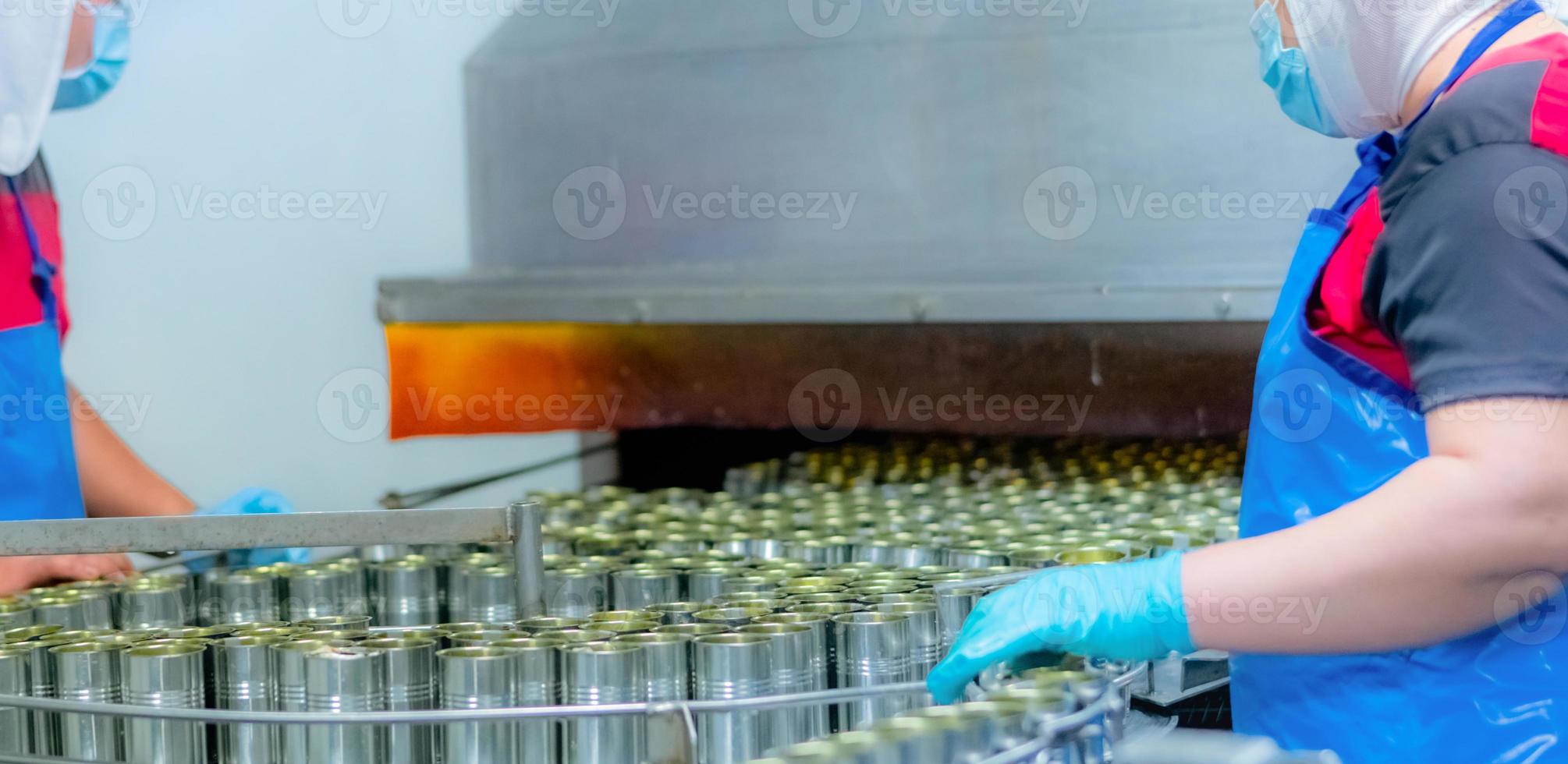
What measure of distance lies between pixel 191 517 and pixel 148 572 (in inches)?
15.9

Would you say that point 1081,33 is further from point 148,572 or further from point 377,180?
point 377,180

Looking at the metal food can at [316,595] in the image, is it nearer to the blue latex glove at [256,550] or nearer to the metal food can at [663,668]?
the blue latex glove at [256,550]

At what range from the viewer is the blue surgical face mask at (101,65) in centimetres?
199

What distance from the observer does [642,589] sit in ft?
4.91

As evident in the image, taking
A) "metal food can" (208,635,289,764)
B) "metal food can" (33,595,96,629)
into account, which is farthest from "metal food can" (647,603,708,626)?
"metal food can" (33,595,96,629)

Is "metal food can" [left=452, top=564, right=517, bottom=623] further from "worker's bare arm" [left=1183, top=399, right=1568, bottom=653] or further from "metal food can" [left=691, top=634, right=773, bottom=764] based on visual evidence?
"worker's bare arm" [left=1183, top=399, right=1568, bottom=653]

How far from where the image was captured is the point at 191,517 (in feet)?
4.51

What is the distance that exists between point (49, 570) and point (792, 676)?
3.31 ft

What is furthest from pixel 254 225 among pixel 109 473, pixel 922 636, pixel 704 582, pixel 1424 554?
pixel 1424 554

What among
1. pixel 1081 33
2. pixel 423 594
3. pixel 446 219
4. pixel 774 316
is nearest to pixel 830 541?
pixel 423 594

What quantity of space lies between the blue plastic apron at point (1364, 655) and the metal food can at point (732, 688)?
0.44m

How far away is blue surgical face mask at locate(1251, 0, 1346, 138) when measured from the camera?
1.18 metres

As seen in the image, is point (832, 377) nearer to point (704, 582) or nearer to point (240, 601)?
point (704, 582)

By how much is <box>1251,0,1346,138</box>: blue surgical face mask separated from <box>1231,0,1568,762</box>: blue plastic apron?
0.06 meters
